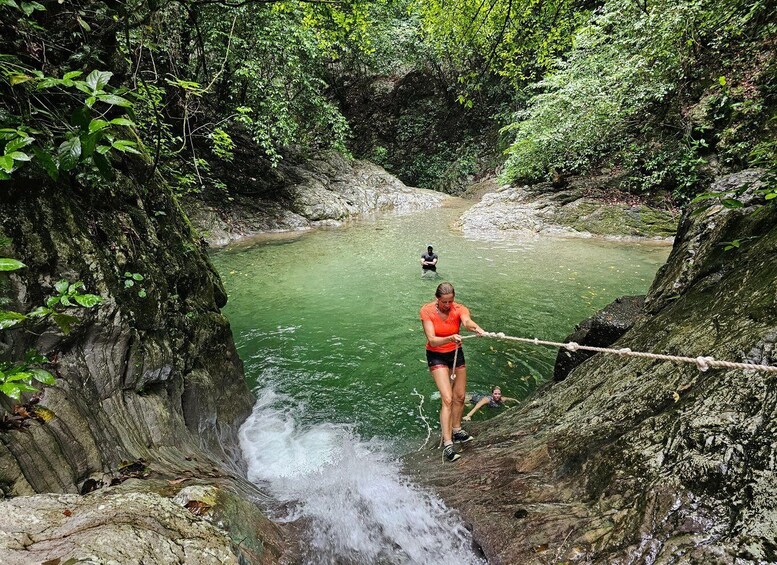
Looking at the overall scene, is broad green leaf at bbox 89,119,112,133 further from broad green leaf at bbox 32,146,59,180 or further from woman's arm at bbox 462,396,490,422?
woman's arm at bbox 462,396,490,422

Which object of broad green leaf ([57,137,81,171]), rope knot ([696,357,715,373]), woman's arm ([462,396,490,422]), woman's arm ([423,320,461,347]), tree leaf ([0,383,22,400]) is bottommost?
woman's arm ([462,396,490,422])

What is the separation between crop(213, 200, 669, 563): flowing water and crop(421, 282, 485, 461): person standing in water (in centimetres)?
73

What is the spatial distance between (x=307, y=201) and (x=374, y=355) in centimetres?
1661

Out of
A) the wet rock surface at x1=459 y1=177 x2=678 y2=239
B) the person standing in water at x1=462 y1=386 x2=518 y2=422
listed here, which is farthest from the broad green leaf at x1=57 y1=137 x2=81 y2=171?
the wet rock surface at x1=459 y1=177 x2=678 y2=239

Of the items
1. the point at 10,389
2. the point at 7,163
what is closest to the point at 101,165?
the point at 7,163

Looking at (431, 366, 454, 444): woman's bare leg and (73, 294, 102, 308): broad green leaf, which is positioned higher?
(73, 294, 102, 308): broad green leaf

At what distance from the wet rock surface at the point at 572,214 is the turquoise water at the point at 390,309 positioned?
1.30m

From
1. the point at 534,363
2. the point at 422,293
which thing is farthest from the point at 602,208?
the point at 534,363

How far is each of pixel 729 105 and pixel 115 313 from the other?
56.3 feet

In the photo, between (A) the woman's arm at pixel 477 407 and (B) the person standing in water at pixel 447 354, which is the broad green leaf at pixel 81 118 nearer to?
(B) the person standing in water at pixel 447 354

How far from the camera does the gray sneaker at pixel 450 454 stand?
4566 millimetres

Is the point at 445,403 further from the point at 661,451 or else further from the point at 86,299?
the point at 86,299

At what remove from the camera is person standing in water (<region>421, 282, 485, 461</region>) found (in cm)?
480

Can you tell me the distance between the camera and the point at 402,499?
12.6ft
